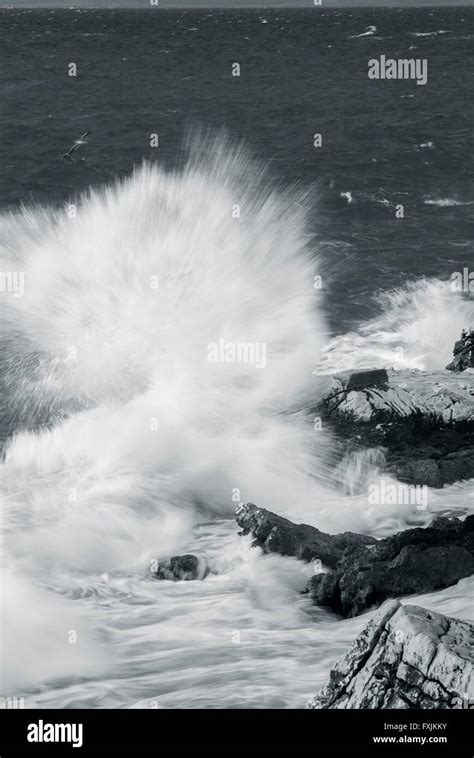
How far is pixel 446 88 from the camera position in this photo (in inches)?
2805

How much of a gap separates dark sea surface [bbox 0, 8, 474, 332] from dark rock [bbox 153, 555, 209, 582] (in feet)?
52.4

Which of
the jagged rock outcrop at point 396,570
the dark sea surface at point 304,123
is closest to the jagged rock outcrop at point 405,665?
the jagged rock outcrop at point 396,570

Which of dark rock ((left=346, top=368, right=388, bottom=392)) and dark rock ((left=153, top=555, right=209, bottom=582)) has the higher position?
dark rock ((left=346, top=368, right=388, bottom=392))

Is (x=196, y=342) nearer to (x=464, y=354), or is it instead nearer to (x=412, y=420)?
(x=464, y=354)

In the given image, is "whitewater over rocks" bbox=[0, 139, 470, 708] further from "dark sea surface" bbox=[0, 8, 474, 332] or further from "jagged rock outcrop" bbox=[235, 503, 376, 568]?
"dark sea surface" bbox=[0, 8, 474, 332]

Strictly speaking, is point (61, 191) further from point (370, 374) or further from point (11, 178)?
point (370, 374)

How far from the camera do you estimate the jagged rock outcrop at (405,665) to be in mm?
11309

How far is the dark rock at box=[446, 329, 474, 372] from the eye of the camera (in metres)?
25.7

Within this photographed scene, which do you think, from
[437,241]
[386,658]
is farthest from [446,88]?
[386,658]

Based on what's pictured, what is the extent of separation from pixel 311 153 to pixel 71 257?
2259 cm

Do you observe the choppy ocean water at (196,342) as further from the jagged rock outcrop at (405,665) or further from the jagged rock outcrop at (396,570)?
the jagged rock outcrop at (405,665)

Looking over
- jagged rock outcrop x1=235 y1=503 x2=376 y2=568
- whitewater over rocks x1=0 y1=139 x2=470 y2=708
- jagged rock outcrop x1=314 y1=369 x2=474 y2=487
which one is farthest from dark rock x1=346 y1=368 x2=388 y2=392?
jagged rock outcrop x1=235 y1=503 x2=376 y2=568

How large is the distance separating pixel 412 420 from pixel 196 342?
968 centimetres

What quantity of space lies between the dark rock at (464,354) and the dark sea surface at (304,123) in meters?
6.15
